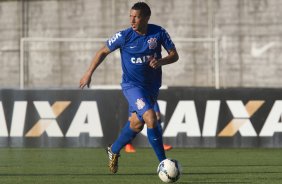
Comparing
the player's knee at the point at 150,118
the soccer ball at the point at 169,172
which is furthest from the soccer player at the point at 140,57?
the soccer ball at the point at 169,172

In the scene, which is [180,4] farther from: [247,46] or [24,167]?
[24,167]

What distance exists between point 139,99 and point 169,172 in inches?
47.6

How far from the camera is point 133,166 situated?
12.8 meters

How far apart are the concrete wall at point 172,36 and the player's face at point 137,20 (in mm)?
17493

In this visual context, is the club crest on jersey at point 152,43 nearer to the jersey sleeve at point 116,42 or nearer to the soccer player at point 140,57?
the soccer player at point 140,57

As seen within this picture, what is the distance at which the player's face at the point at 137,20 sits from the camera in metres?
10.6

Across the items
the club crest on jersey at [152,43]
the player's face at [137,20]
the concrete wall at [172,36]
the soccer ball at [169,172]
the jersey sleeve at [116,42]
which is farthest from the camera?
the concrete wall at [172,36]

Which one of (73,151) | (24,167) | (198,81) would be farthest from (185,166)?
(198,81)

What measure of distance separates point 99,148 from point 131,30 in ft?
21.2

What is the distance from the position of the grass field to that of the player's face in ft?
5.71

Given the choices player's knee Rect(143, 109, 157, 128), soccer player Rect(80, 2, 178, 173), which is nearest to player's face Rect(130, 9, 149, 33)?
soccer player Rect(80, 2, 178, 173)

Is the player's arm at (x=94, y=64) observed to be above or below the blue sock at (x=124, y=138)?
above

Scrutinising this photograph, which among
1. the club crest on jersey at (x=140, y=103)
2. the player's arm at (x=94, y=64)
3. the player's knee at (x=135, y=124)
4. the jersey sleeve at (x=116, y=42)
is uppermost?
the jersey sleeve at (x=116, y=42)

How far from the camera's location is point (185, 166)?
12.8 meters
